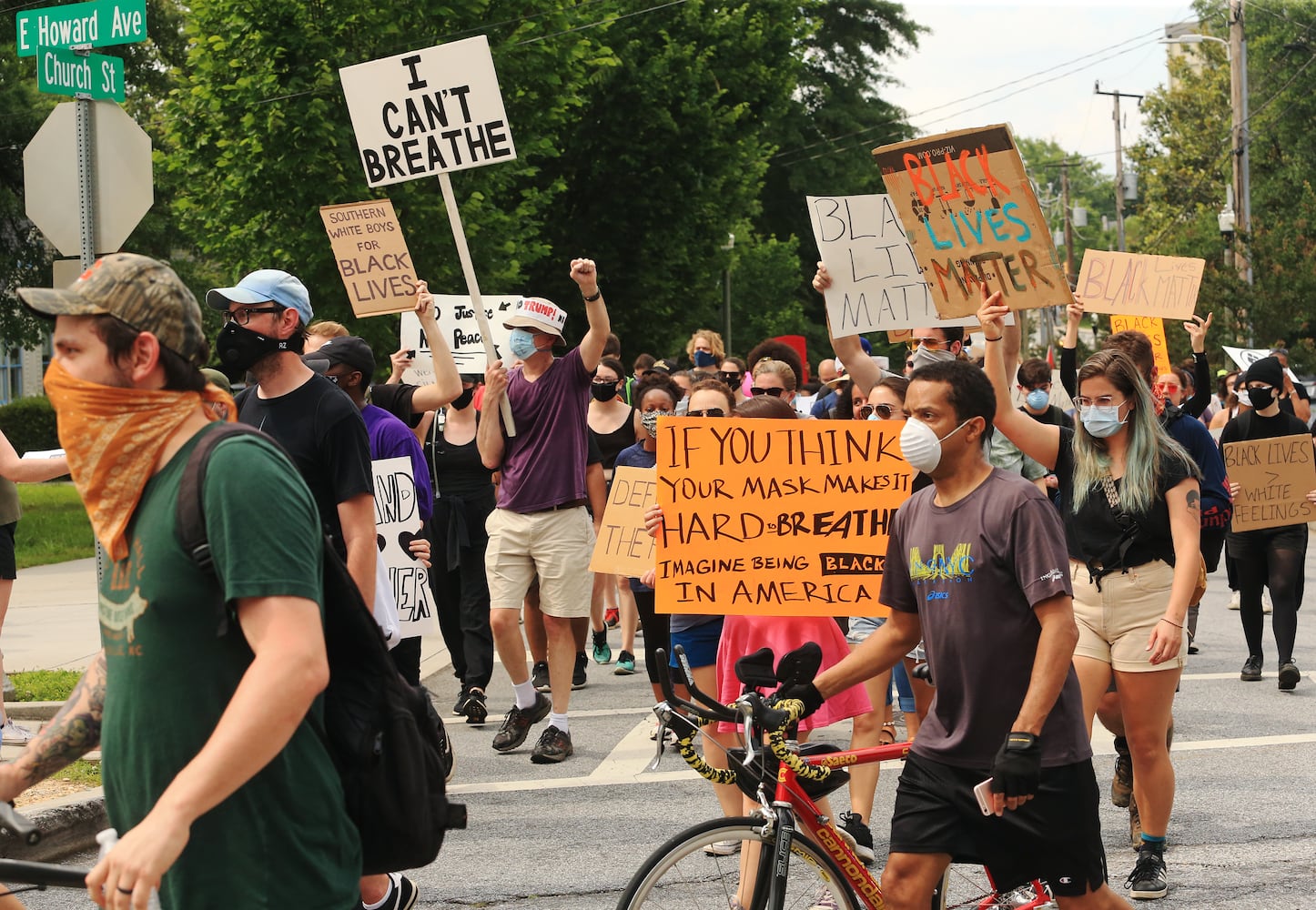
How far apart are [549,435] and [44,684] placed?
11.8 feet

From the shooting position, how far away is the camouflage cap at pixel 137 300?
2.51 m

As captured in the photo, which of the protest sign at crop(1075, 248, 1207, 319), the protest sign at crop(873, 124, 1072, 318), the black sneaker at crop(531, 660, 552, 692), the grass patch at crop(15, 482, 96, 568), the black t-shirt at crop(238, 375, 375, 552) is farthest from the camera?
the grass patch at crop(15, 482, 96, 568)

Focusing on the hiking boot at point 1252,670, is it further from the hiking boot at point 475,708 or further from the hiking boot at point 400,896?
the hiking boot at point 400,896

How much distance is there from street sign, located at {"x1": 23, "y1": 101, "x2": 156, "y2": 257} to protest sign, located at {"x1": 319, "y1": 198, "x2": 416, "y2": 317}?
105 inches

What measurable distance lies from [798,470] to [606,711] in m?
4.14

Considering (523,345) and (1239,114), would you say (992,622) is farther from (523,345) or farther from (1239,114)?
(1239,114)

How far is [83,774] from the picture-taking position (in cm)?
722

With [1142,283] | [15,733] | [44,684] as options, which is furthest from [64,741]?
[1142,283]

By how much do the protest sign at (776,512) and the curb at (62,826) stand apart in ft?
8.41

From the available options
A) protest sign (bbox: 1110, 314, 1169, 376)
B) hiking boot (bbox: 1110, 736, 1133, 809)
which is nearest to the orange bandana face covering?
hiking boot (bbox: 1110, 736, 1133, 809)

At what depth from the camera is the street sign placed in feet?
26.2

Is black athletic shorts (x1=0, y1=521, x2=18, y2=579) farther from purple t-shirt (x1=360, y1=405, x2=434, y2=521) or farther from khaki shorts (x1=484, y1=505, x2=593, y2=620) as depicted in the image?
khaki shorts (x1=484, y1=505, x2=593, y2=620)

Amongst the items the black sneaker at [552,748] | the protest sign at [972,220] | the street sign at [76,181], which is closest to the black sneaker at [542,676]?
the black sneaker at [552,748]

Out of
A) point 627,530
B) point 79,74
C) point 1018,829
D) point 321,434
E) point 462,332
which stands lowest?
point 1018,829
